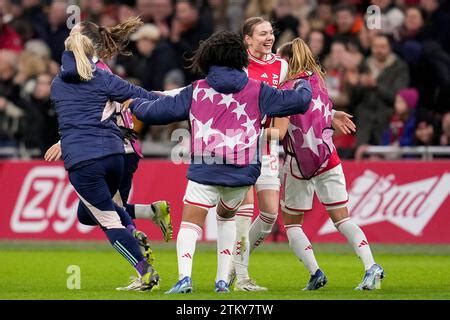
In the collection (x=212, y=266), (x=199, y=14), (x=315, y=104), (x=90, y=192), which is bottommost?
(x=212, y=266)

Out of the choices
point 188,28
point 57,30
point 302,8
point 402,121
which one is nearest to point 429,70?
point 402,121

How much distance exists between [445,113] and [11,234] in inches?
261

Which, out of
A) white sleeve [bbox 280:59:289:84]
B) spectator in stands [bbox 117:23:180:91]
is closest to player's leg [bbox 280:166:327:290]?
white sleeve [bbox 280:59:289:84]

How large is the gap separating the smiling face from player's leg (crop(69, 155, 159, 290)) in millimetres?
1830

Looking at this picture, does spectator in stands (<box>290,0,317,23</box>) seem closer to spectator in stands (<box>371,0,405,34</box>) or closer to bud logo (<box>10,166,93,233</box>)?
spectator in stands (<box>371,0,405,34</box>)

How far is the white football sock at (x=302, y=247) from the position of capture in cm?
1219

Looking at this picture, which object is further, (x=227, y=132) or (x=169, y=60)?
(x=169, y=60)

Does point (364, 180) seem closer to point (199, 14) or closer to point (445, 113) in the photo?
point (445, 113)

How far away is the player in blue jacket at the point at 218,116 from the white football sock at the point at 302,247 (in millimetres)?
1352

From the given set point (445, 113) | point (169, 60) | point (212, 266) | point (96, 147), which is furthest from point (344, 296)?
point (169, 60)

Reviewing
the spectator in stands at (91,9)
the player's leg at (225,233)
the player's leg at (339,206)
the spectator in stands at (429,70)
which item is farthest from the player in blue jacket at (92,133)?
the spectator in stands at (91,9)

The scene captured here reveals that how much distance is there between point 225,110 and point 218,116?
81mm

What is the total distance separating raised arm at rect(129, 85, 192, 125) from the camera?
1094 cm

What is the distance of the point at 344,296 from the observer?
11188mm
